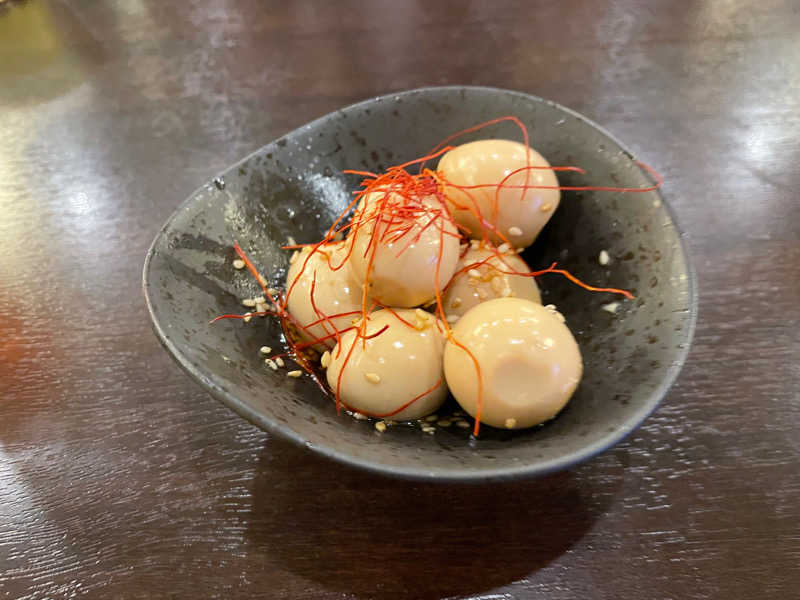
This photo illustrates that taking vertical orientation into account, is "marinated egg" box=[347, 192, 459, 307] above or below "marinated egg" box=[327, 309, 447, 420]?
above

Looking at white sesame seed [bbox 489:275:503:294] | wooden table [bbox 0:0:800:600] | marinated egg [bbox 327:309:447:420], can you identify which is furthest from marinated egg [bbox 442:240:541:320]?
wooden table [bbox 0:0:800:600]

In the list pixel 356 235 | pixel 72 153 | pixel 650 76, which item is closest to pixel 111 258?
pixel 72 153

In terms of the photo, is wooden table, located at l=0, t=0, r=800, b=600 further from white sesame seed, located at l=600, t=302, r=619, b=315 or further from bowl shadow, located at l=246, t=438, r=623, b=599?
white sesame seed, located at l=600, t=302, r=619, b=315

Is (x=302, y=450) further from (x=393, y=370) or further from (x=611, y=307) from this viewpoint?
(x=611, y=307)

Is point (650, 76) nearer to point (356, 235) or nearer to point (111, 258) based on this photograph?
point (356, 235)

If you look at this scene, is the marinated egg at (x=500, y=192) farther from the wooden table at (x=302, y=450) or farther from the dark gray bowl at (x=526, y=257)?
the wooden table at (x=302, y=450)

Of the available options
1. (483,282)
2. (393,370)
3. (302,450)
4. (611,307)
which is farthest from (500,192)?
(302,450)

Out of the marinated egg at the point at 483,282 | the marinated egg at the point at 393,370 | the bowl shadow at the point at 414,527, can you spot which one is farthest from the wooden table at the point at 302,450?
the marinated egg at the point at 483,282
